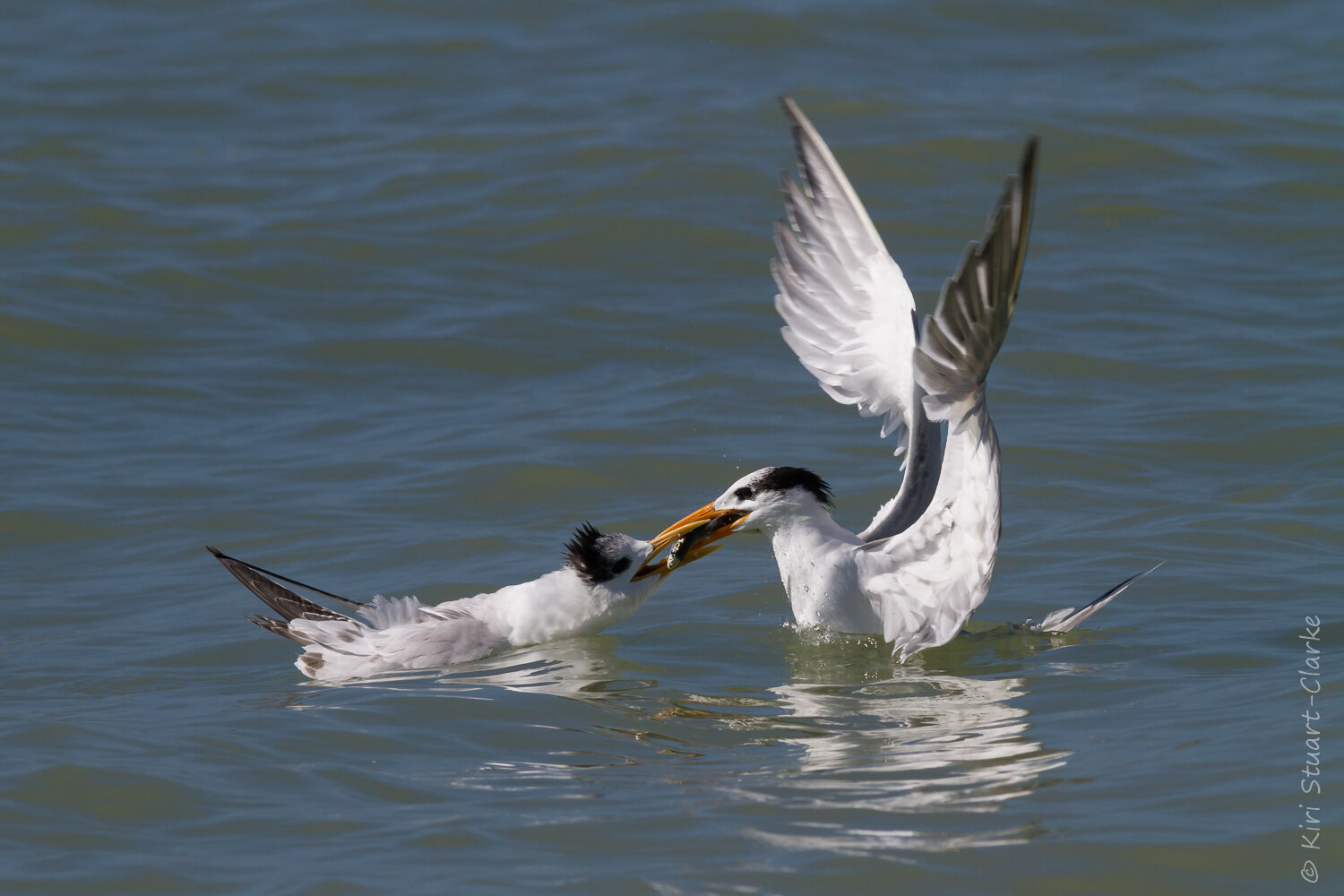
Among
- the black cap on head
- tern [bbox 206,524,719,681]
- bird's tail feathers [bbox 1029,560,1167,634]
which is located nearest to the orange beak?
tern [bbox 206,524,719,681]

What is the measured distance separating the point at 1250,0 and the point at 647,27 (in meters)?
8.01

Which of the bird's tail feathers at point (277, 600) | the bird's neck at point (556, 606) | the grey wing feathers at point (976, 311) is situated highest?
the grey wing feathers at point (976, 311)

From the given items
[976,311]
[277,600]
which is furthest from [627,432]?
[976,311]

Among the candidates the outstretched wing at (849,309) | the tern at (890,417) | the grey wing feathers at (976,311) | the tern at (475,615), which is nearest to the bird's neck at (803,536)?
the tern at (890,417)

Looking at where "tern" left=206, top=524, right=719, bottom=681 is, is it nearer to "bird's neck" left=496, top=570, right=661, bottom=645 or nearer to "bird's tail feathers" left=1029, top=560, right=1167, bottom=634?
"bird's neck" left=496, top=570, right=661, bottom=645

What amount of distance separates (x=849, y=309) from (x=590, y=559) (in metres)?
2.07

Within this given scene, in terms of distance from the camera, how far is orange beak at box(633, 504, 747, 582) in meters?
7.70

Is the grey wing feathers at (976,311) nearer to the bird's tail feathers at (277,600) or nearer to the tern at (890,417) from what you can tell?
the tern at (890,417)

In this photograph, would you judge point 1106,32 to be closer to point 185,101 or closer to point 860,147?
point 860,147

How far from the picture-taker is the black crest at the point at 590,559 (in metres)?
7.51

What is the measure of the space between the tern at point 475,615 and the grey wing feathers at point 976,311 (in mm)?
1601

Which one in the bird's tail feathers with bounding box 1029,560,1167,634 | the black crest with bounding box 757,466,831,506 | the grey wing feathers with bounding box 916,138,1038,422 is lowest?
the bird's tail feathers with bounding box 1029,560,1167,634

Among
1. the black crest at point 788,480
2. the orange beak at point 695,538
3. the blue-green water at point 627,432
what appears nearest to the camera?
the blue-green water at point 627,432

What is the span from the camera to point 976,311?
253 inches
